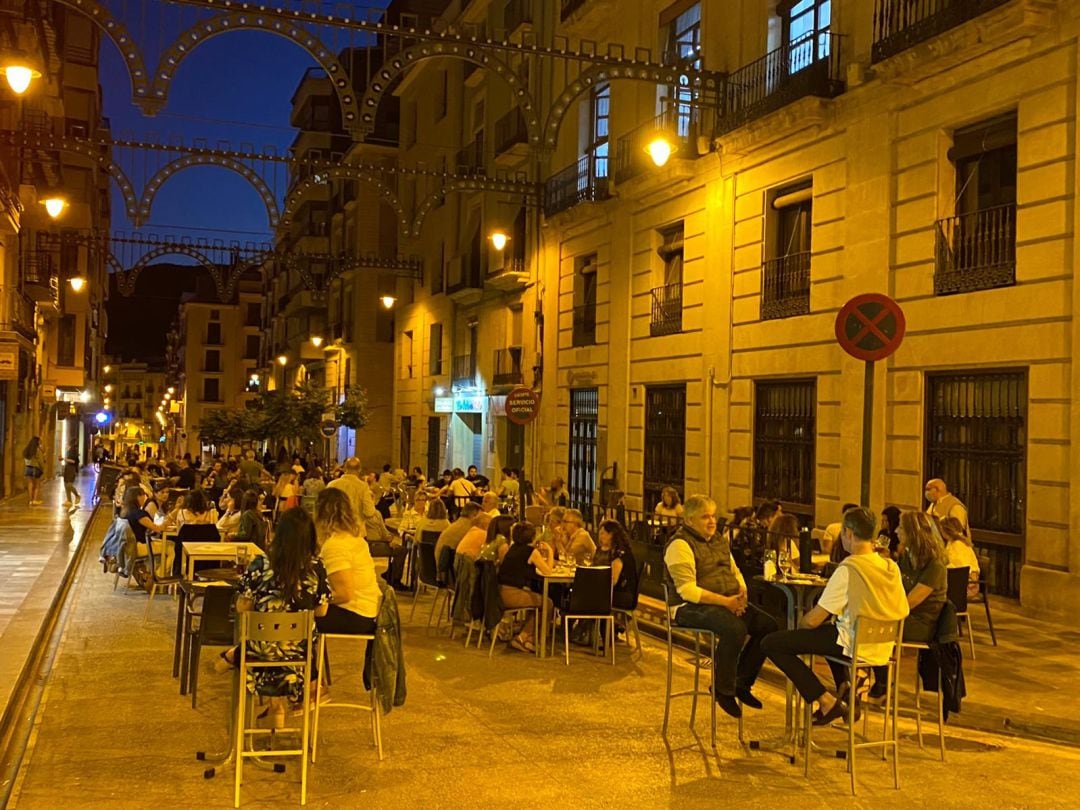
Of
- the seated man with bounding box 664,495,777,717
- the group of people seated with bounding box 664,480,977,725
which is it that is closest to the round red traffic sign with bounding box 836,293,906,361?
the group of people seated with bounding box 664,480,977,725

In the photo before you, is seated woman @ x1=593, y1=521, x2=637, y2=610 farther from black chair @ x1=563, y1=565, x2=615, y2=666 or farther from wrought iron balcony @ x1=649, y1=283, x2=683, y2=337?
wrought iron balcony @ x1=649, y1=283, x2=683, y2=337

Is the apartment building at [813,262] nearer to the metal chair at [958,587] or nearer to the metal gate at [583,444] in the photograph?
the metal gate at [583,444]

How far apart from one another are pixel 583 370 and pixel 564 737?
17269mm

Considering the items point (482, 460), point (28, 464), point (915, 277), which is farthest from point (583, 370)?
point (28, 464)

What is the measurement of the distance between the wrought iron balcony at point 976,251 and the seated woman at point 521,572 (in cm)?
673

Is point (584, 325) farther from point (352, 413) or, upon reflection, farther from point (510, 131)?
point (352, 413)

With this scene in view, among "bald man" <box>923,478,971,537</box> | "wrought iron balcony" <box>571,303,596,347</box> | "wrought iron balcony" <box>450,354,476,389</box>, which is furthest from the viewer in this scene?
"wrought iron balcony" <box>450,354,476,389</box>

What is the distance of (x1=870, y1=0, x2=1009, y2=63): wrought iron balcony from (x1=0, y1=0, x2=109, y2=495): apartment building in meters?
13.0

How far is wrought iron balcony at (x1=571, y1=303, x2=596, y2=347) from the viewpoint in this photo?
24391 mm

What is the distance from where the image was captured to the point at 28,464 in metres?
27.2

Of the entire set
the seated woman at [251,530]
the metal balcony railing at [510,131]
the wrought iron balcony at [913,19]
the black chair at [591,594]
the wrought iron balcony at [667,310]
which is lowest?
the black chair at [591,594]

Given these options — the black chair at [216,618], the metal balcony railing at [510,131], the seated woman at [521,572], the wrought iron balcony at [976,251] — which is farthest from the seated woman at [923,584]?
the metal balcony railing at [510,131]

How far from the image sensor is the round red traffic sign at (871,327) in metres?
9.12

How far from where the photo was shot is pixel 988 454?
43.1ft
